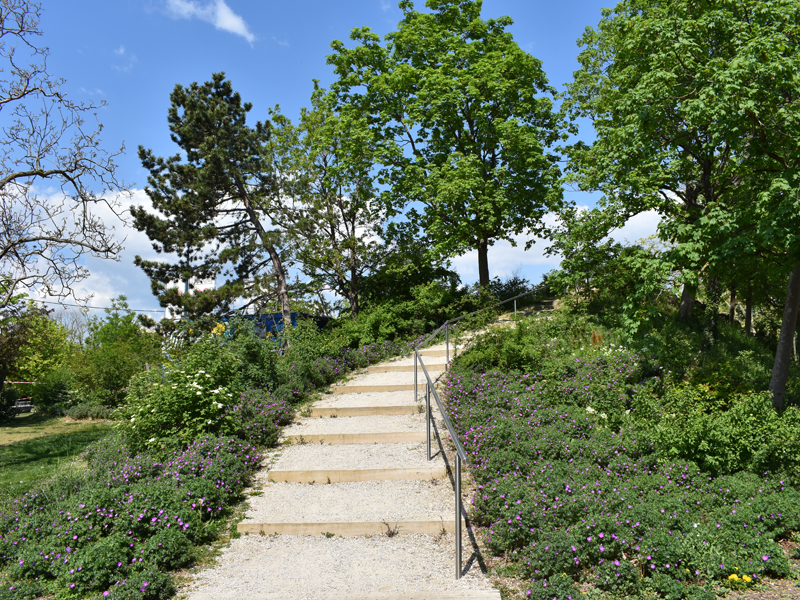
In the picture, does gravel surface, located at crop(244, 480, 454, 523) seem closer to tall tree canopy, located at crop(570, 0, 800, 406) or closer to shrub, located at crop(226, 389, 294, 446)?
shrub, located at crop(226, 389, 294, 446)

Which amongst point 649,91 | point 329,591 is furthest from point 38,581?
point 649,91

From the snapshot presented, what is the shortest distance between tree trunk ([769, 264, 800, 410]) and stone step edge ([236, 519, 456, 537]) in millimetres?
6046

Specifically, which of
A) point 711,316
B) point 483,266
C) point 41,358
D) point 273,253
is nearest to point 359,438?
point 711,316

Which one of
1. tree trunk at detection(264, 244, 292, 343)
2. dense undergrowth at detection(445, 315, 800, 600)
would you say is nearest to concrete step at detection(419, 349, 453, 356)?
dense undergrowth at detection(445, 315, 800, 600)

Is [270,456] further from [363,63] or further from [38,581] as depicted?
[363,63]

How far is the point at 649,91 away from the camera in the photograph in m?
8.18

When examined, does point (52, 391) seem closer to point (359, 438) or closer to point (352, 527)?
point (359, 438)

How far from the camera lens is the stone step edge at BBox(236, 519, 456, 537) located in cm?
565

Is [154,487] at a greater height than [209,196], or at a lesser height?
lesser

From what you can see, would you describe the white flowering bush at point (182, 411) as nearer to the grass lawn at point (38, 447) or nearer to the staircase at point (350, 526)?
the staircase at point (350, 526)

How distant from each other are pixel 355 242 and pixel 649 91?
1088 centimetres

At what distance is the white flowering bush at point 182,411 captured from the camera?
7.59 meters

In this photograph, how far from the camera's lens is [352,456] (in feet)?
24.8

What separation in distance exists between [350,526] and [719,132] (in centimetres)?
707
